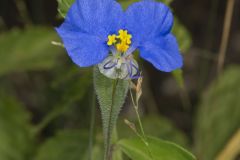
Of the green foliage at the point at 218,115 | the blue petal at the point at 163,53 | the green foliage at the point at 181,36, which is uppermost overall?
the blue petal at the point at 163,53

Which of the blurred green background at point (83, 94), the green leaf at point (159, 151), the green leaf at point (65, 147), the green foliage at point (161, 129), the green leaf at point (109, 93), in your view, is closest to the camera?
the green leaf at point (109, 93)

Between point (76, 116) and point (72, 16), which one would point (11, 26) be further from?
point (72, 16)

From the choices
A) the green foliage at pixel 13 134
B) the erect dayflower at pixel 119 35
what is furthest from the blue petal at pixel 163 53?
the green foliage at pixel 13 134

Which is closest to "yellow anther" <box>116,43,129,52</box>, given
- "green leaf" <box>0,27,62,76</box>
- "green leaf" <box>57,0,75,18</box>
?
"green leaf" <box>57,0,75,18</box>

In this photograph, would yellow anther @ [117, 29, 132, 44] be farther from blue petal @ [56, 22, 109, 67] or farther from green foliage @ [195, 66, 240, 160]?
green foliage @ [195, 66, 240, 160]

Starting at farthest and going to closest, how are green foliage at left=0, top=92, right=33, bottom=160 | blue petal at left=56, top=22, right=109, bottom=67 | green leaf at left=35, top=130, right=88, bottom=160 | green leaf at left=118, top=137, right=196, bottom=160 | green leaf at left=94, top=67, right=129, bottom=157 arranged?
green foliage at left=0, top=92, right=33, bottom=160
green leaf at left=35, top=130, right=88, bottom=160
green leaf at left=118, top=137, right=196, bottom=160
green leaf at left=94, top=67, right=129, bottom=157
blue petal at left=56, top=22, right=109, bottom=67

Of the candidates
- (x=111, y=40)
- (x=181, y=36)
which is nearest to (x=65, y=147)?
(x=181, y=36)

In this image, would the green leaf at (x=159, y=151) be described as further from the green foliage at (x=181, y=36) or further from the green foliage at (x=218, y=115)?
the green foliage at (x=218, y=115)
